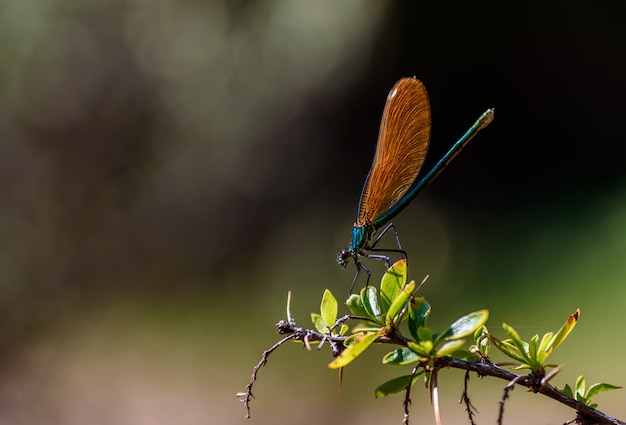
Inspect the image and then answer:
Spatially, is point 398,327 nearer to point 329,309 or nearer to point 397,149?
point 329,309

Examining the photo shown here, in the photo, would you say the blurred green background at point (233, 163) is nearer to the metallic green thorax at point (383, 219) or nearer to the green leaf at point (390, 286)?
the metallic green thorax at point (383, 219)

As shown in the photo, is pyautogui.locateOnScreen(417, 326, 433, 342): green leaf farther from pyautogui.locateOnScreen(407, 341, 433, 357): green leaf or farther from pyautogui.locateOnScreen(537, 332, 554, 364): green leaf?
pyautogui.locateOnScreen(537, 332, 554, 364): green leaf

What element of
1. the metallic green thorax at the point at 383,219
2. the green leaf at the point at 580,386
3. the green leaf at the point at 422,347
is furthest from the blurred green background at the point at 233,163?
the green leaf at the point at 422,347

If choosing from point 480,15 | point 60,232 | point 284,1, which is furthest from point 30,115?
point 480,15

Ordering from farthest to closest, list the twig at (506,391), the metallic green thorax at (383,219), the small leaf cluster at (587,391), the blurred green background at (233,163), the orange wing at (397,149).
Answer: the blurred green background at (233,163) → the metallic green thorax at (383,219) → the orange wing at (397,149) → the small leaf cluster at (587,391) → the twig at (506,391)

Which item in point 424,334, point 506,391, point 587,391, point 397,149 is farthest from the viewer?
point 397,149

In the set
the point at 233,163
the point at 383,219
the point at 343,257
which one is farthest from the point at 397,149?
the point at 233,163
